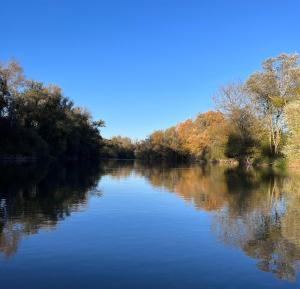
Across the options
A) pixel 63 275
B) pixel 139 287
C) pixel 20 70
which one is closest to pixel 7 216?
pixel 63 275

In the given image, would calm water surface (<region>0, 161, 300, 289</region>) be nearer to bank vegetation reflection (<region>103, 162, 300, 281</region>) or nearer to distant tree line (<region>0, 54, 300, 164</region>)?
bank vegetation reflection (<region>103, 162, 300, 281</region>)

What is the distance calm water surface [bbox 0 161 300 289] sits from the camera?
9.16 m

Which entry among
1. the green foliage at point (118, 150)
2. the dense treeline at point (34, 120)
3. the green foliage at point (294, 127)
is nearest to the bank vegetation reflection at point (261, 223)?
the green foliage at point (294, 127)

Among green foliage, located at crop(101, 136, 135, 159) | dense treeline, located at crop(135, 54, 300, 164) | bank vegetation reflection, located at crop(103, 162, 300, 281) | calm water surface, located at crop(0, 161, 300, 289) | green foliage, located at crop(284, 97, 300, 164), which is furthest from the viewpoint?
green foliage, located at crop(101, 136, 135, 159)

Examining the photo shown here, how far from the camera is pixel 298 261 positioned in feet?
35.3

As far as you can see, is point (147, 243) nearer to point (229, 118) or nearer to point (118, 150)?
point (229, 118)

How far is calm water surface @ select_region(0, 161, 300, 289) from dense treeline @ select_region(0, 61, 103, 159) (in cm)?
5294

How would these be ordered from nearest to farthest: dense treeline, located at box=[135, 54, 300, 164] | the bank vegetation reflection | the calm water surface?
1. the calm water surface
2. the bank vegetation reflection
3. dense treeline, located at box=[135, 54, 300, 164]

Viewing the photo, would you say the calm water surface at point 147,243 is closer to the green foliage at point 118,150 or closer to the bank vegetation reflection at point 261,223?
the bank vegetation reflection at point 261,223

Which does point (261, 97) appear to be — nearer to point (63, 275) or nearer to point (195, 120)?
point (195, 120)

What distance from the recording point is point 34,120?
85062mm

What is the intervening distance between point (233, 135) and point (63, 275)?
6727 centimetres

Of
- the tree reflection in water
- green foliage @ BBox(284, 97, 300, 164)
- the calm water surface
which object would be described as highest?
green foliage @ BBox(284, 97, 300, 164)

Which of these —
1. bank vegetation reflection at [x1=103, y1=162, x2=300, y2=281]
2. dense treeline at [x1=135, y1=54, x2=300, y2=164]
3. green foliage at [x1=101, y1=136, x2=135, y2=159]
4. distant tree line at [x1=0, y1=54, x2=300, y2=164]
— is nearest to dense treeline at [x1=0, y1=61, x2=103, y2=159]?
distant tree line at [x1=0, y1=54, x2=300, y2=164]
